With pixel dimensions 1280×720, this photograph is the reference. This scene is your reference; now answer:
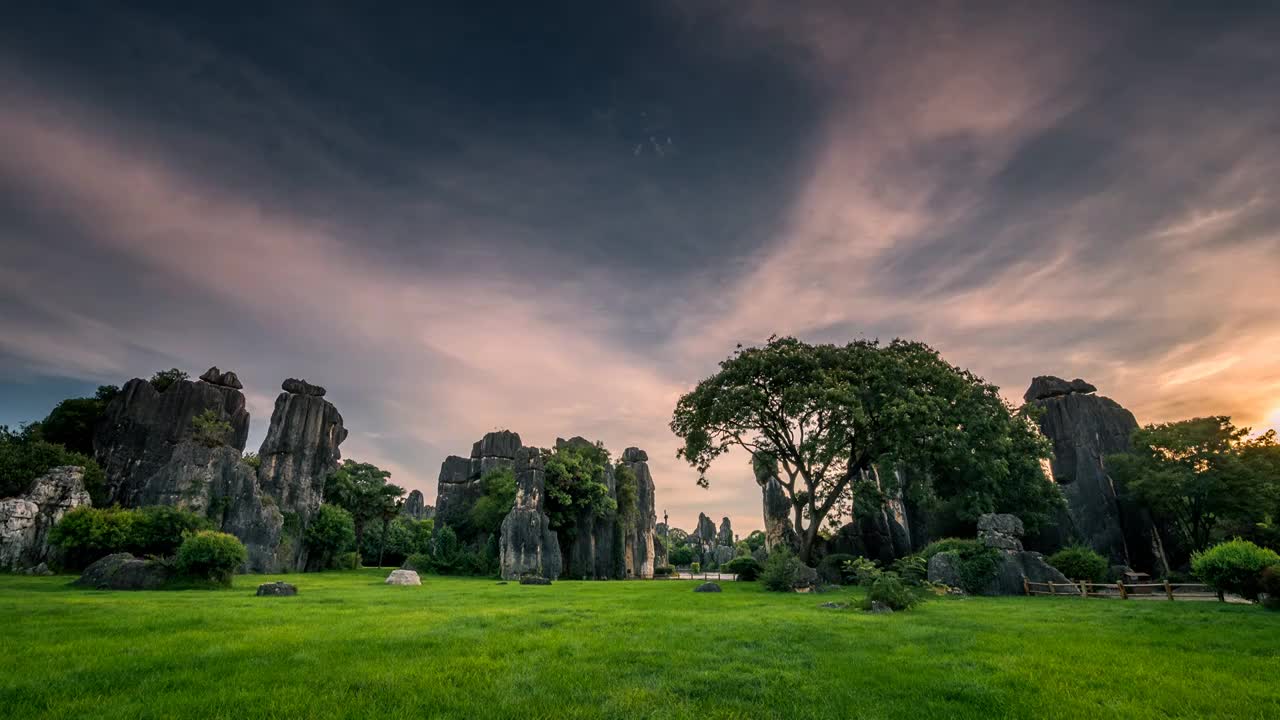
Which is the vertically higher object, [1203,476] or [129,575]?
[1203,476]

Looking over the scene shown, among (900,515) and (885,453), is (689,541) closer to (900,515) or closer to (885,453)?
(900,515)

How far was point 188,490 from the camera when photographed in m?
38.8

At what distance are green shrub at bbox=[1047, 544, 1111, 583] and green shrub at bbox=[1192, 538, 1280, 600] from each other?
1053 cm

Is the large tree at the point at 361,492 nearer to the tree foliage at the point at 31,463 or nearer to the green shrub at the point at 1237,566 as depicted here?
the tree foliage at the point at 31,463

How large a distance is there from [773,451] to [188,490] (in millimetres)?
41650

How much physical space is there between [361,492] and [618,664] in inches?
2603

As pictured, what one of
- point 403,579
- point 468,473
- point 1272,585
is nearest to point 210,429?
point 468,473

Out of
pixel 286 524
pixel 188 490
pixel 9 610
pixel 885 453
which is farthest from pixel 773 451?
pixel 286 524

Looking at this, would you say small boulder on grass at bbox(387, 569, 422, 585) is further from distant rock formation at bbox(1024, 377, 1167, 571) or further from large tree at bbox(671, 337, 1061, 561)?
distant rock formation at bbox(1024, 377, 1167, 571)

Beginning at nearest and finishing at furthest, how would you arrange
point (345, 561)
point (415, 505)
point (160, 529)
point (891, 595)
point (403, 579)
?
point (891, 595) < point (403, 579) < point (160, 529) < point (345, 561) < point (415, 505)

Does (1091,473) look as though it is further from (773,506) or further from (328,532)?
(328,532)

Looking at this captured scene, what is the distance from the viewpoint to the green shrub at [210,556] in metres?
22.8


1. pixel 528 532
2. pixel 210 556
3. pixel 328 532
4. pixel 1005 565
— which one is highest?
pixel 328 532

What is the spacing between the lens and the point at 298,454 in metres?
55.5
